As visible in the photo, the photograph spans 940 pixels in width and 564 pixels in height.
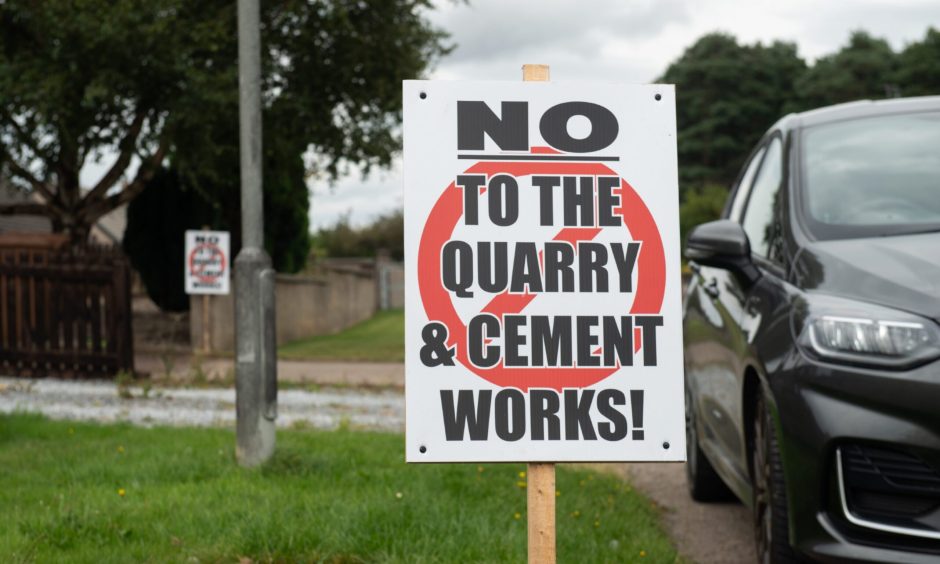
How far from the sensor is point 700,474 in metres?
6.55

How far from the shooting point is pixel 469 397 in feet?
10.2

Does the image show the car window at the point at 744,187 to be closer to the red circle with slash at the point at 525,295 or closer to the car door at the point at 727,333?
the car door at the point at 727,333

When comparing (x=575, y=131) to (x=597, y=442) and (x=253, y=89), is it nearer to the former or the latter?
(x=597, y=442)

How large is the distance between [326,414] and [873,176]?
22.4ft

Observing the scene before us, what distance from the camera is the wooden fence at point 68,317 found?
1448 cm

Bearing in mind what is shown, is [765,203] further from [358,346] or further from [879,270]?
[358,346]

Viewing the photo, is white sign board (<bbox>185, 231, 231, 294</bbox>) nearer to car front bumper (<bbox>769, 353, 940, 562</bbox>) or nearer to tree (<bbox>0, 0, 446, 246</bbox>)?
tree (<bbox>0, 0, 446, 246</bbox>)

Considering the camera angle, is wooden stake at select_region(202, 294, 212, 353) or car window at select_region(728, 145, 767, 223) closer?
car window at select_region(728, 145, 767, 223)

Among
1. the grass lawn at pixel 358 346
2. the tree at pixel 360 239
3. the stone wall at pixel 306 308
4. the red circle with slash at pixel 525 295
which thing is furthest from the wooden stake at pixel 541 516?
the tree at pixel 360 239

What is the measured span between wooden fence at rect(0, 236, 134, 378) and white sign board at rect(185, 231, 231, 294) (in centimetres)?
264

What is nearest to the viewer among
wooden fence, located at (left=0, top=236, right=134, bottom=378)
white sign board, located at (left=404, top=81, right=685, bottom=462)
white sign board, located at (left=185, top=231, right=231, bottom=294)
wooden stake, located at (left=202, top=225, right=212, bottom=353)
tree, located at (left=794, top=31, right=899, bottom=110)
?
white sign board, located at (left=404, top=81, right=685, bottom=462)

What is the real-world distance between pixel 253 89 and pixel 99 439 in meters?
2.78

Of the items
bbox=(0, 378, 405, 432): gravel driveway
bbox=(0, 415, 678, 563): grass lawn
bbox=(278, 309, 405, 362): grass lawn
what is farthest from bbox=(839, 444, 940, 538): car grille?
bbox=(278, 309, 405, 362): grass lawn

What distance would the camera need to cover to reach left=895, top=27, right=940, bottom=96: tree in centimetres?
5878
